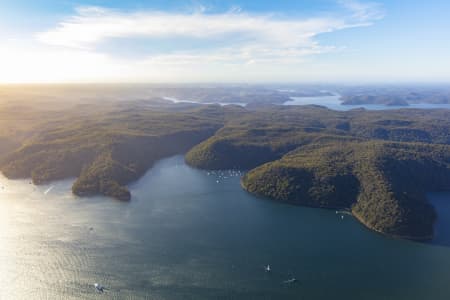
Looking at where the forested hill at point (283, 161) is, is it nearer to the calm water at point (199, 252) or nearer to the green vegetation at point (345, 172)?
the green vegetation at point (345, 172)

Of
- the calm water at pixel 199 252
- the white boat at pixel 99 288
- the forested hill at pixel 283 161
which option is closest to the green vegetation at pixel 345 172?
the forested hill at pixel 283 161

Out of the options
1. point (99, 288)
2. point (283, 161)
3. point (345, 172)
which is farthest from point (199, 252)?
point (283, 161)

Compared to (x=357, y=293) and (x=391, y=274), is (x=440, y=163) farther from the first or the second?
A: (x=357, y=293)

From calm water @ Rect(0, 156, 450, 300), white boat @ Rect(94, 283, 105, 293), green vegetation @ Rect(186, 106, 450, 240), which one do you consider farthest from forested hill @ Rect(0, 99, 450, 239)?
white boat @ Rect(94, 283, 105, 293)

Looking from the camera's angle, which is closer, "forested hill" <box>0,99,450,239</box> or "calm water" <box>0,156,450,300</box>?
"calm water" <box>0,156,450,300</box>

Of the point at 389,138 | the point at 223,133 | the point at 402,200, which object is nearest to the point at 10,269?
the point at 402,200

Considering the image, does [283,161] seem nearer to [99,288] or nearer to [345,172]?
[345,172]

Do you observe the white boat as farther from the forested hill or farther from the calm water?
the forested hill

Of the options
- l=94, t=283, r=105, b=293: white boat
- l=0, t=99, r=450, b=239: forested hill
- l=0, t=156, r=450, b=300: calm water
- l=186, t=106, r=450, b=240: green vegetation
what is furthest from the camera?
l=0, t=99, r=450, b=239: forested hill

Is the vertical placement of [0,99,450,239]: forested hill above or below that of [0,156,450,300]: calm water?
above
